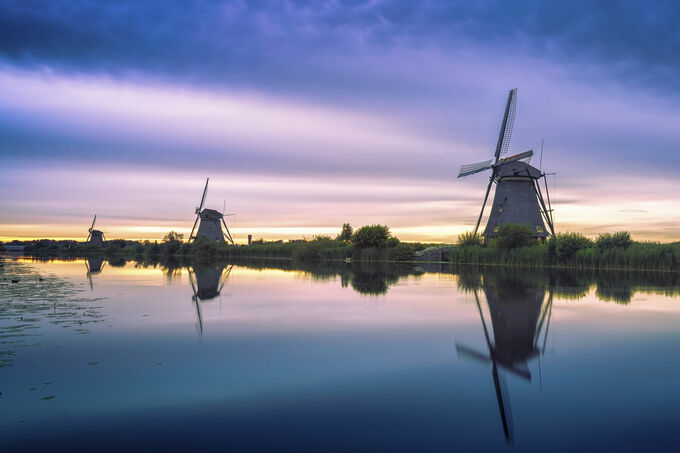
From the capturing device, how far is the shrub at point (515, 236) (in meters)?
36.9

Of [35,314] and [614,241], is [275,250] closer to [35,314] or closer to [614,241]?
[614,241]

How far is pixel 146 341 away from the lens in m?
8.33

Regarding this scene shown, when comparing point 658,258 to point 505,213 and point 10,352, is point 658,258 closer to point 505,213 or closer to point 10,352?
point 505,213

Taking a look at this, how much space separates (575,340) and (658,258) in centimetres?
2574

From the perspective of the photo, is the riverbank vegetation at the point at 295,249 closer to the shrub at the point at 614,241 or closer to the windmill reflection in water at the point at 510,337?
the shrub at the point at 614,241

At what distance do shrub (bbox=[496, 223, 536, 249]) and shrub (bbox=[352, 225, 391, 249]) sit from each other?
1453 cm

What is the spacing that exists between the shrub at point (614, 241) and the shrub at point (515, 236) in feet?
17.8

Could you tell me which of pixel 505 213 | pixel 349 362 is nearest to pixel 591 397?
pixel 349 362

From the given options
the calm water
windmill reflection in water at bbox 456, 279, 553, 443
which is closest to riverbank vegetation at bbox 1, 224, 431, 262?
windmill reflection in water at bbox 456, 279, 553, 443

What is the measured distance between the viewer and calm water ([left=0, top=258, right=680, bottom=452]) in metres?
4.40

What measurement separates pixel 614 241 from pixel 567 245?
9.72 ft

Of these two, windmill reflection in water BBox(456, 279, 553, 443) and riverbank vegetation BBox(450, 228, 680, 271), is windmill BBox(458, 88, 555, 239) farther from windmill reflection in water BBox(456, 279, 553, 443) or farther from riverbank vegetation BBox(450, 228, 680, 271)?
windmill reflection in water BBox(456, 279, 553, 443)

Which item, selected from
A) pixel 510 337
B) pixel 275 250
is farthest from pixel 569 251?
pixel 275 250

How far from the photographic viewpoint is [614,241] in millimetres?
31484
